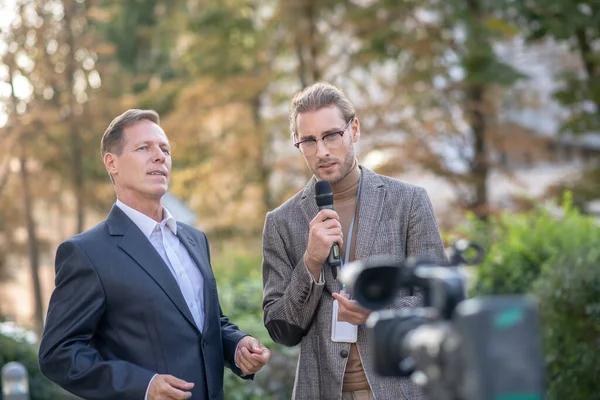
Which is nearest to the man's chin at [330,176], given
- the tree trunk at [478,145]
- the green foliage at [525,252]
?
the green foliage at [525,252]

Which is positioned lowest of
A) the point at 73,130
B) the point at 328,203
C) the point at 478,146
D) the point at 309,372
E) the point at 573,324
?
the point at 478,146

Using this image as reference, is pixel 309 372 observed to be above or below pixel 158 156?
below

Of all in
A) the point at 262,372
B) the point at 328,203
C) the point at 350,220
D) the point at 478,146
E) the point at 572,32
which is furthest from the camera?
the point at 478,146

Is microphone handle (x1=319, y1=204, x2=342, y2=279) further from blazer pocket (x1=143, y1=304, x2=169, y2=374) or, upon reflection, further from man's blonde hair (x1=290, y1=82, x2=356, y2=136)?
blazer pocket (x1=143, y1=304, x2=169, y2=374)

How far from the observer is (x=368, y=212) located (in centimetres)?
Result: 400

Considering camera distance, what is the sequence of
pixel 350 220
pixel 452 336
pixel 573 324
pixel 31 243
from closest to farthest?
pixel 452 336
pixel 350 220
pixel 573 324
pixel 31 243

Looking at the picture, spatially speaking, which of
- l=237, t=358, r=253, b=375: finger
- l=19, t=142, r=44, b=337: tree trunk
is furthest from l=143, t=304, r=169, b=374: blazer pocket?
l=19, t=142, r=44, b=337: tree trunk

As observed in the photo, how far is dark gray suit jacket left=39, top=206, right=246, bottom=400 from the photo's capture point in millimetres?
3688

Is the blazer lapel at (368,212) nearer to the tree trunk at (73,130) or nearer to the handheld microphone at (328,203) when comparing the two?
the handheld microphone at (328,203)

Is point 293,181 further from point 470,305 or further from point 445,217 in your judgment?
point 470,305

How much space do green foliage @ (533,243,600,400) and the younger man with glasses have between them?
3.32 m

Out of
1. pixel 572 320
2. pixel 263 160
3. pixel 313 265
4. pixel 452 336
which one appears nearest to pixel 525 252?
pixel 572 320

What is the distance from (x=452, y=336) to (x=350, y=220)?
7.41 feet

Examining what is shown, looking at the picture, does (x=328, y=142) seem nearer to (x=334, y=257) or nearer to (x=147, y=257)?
(x=334, y=257)
